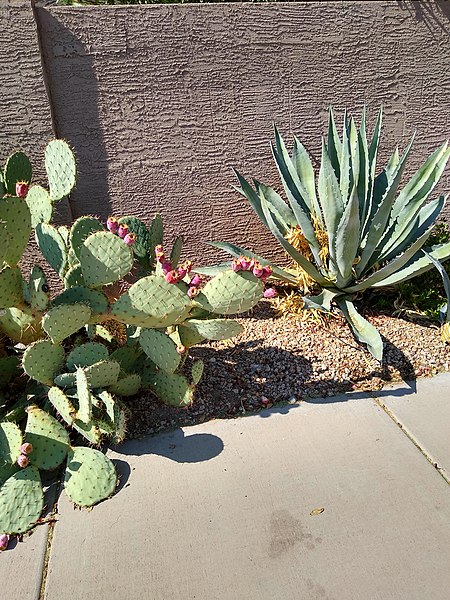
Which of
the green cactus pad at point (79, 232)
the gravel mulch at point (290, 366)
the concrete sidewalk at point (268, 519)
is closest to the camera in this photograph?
the concrete sidewalk at point (268, 519)

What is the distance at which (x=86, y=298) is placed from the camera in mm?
2799

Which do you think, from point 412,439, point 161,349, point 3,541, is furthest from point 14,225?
point 412,439

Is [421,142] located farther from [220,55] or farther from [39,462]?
[39,462]

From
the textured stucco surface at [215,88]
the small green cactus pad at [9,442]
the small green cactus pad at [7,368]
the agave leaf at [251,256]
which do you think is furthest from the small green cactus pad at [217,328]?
the textured stucco surface at [215,88]

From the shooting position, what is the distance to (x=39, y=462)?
8.74 feet

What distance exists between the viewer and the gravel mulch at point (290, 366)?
10.4 feet

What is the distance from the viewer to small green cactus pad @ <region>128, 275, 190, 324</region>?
2.62 meters

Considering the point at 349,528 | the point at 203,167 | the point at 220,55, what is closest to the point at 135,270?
the point at 203,167

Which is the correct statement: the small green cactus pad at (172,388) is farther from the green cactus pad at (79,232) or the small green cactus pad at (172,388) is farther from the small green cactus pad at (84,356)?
the green cactus pad at (79,232)

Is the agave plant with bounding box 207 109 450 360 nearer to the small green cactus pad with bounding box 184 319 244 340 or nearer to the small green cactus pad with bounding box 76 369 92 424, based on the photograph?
the small green cactus pad with bounding box 184 319 244 340

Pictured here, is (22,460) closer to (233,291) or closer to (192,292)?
(192,292)

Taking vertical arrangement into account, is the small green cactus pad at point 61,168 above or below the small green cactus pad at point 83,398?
above

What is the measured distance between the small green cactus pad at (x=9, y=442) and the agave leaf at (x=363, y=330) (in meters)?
2.05

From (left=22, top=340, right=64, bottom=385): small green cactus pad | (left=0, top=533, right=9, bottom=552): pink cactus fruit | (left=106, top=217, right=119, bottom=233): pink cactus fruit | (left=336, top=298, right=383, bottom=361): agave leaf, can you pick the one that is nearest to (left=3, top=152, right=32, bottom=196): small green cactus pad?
(left=106, top=217, right=119, bottom=233): pink cactus fruit
